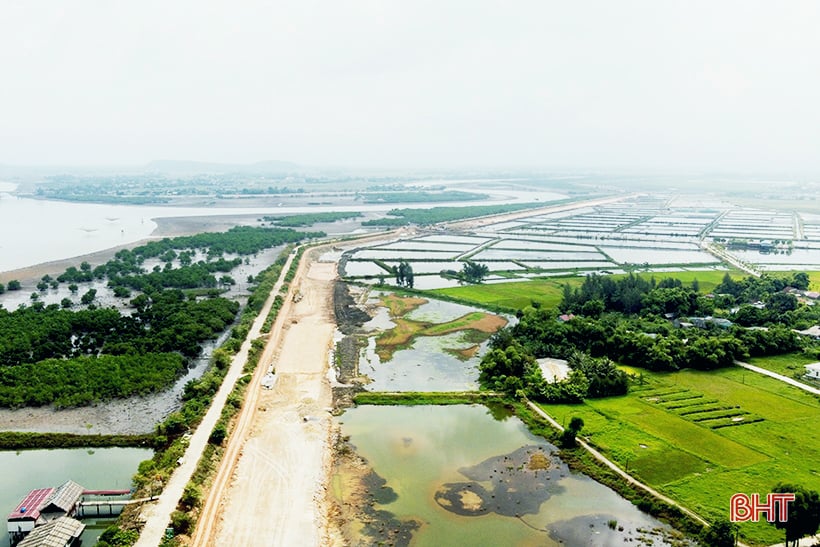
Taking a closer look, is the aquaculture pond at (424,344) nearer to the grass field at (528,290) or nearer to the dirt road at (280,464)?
the grass field at (528,290)

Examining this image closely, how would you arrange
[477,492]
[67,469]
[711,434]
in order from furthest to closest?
[711,434], [67,469], [477,492]

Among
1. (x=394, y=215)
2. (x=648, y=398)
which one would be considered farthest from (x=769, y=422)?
(x=394, y=215)

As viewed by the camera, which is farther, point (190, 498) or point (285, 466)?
point (285, 466)

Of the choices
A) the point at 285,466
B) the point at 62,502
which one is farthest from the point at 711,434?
the point at 62,502

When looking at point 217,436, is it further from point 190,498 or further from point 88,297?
point 88,297

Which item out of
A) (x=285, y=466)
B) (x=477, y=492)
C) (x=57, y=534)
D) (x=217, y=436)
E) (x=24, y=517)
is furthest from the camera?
(x=217, y=436)

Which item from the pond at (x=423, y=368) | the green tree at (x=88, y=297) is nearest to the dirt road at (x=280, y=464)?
the pond at (x=423, y=368)
